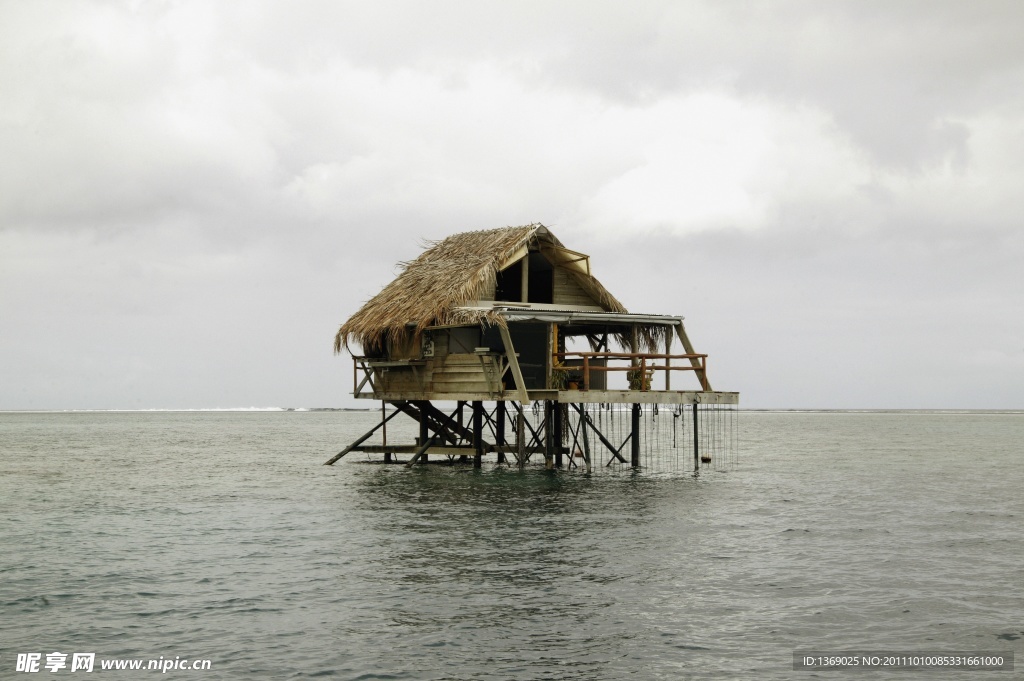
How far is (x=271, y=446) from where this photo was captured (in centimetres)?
6150

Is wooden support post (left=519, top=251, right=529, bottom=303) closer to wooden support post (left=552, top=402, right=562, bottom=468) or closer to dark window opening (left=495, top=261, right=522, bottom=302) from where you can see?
dark window opening (left=495, top=261, right=522, bottom=302)

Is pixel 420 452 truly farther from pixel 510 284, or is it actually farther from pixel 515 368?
pixel 515 368

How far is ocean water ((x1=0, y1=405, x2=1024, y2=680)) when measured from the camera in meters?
12.6

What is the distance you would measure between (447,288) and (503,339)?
3046 millimetres

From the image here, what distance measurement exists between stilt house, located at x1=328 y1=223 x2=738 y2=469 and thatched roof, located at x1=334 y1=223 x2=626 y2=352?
0.05 m

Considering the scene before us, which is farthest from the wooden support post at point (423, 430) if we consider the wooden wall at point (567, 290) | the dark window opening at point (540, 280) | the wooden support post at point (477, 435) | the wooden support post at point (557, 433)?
the wooden wall at point (567, 290)

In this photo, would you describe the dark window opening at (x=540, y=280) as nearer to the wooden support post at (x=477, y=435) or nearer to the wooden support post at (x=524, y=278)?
the wooden support post at (x=524, y=278)

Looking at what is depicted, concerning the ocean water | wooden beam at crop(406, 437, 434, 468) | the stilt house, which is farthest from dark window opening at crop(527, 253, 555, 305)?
the ocean water

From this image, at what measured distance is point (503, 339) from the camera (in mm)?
29094

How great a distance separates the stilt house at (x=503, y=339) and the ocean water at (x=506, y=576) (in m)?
2.61

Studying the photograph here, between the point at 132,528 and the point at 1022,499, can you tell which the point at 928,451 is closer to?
the point at 1022,499

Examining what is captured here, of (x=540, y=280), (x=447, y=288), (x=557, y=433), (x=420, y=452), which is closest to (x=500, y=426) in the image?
(x=557, y=433)

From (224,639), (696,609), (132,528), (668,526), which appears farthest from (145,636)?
(668,526)

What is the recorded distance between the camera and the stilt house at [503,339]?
29.8m
